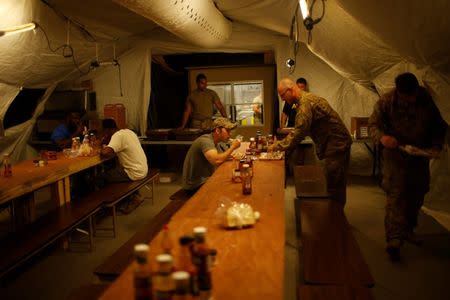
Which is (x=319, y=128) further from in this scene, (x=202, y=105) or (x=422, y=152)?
(x=202, y=105)

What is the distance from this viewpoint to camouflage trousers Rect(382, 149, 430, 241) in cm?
399

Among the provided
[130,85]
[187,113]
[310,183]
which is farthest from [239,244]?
[130,85]

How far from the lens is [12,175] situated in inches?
165

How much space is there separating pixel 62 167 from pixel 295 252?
2.51 m

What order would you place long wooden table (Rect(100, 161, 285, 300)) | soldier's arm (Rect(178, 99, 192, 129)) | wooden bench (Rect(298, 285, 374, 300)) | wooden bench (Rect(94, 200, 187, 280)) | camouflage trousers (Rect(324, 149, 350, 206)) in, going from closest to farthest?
long wooden table (Rect(100, 161, 285, 300)) < wooden bench (Rect(298, 285, 374, 300)) < wooden bench (Rect(94, 200, 187, 280)) < camouflage trousers (Rect(324, 149, 350, 206)) < soldier's arm (Rect(178, 99, 192, 129))

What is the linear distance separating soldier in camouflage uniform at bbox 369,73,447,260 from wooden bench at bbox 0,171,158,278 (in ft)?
9.19

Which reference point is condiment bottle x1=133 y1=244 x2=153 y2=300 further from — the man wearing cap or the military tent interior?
the man wearing cap

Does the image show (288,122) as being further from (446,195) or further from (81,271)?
(81,271)

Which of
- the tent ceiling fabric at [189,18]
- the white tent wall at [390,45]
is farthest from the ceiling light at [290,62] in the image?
the tent ceiling fabric at [189,18]

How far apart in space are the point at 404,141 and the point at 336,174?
87 cm

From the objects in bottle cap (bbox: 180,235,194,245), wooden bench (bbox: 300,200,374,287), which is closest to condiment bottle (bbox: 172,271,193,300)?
bottle cap (bbox: 180,235,194,245)

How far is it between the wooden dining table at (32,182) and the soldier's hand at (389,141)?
3.13 meters

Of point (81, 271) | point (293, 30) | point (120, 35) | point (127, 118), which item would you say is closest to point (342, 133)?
point (293, 30)

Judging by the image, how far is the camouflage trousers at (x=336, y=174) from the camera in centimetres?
465
